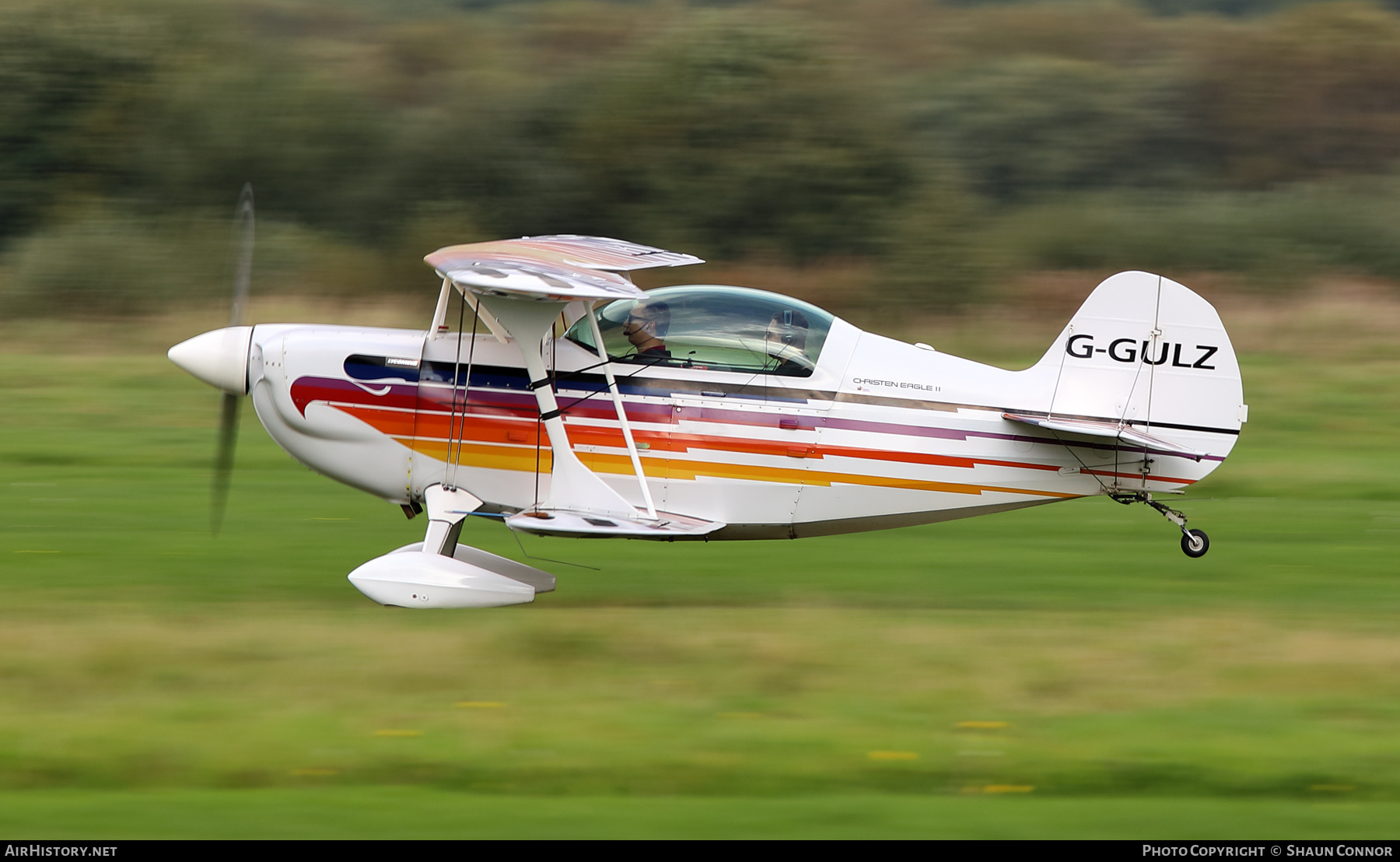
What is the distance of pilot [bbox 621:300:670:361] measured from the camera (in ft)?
30.3

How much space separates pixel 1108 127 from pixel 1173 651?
93.0 feet

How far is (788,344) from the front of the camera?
9.27 meters

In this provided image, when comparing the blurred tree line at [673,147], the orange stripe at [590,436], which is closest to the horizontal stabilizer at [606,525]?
the orange stripe at [590,436]

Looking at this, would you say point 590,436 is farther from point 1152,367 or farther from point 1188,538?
point 1188,538

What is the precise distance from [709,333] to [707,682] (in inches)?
105

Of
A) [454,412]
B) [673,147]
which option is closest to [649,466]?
[454,412]

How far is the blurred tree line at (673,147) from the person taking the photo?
1033 inches

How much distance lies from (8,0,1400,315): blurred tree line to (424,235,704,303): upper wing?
15375 millimetres

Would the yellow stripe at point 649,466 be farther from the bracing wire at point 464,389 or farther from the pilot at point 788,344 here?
the pilot at point 788,344

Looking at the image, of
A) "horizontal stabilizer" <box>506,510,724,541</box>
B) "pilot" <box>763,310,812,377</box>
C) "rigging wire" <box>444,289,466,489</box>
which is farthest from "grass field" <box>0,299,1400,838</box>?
"pilot" <box>763,310,812,377</box>

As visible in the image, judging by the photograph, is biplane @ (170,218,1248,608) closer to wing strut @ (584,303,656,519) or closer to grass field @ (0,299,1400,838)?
wing strut @ (584,303,656,519)

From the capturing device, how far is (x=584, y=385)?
30.1ft

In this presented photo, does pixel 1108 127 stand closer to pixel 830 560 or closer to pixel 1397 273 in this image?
pixel 1397 273

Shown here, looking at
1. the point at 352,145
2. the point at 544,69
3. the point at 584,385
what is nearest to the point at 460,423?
the point at 584,385
